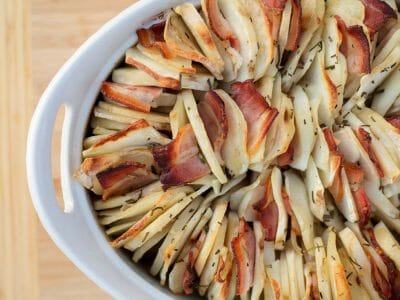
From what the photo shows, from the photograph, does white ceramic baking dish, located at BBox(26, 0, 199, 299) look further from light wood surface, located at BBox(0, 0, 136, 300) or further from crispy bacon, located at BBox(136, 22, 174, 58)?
light wood surface, located at BBox(0, 0, 136, 300)

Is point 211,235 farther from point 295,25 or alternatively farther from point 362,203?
point 295,25

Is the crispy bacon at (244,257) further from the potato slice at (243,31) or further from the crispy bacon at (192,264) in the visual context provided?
the potato slice at (243,31)

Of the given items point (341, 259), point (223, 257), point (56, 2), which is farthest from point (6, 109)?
point (341, 259)

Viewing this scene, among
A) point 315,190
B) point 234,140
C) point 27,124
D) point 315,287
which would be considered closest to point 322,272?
point 315,287

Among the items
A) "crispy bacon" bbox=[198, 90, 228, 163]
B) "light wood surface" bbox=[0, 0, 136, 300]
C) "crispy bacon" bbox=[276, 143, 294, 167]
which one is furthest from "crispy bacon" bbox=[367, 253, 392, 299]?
"light wood surface" bbox=[0, 0, 136, 300]

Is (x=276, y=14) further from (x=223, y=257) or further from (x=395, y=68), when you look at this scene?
(x=223, y=257)

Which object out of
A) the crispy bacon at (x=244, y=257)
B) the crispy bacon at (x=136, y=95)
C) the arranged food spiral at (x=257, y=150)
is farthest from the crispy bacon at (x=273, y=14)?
the crispy bacon at (x=244, y=257)
